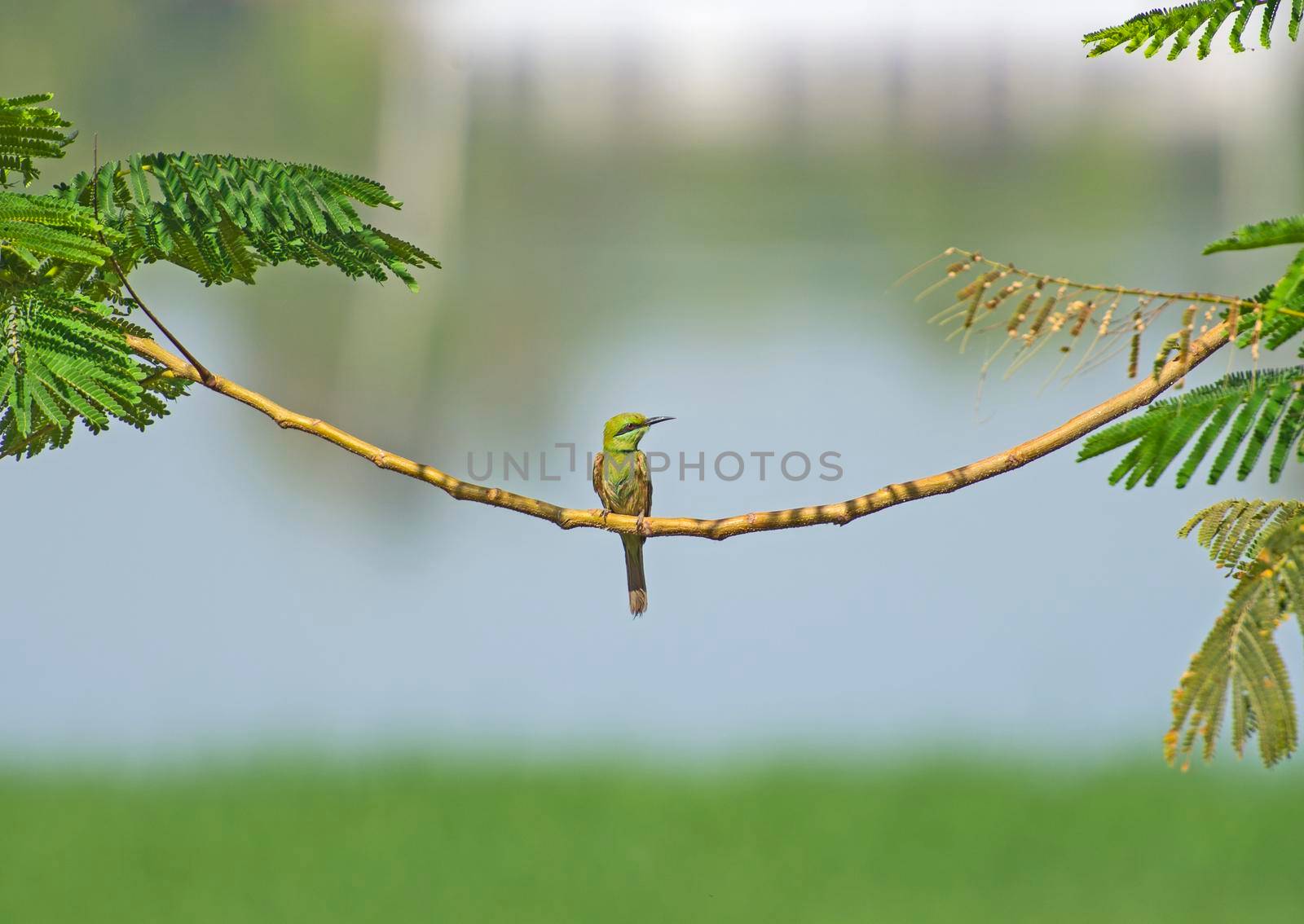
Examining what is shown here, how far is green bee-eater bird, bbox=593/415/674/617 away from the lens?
425 centimetres

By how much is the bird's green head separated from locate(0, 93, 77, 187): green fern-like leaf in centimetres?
254

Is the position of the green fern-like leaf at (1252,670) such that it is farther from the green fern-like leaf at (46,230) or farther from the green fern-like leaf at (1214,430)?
the green fern-like leaf at (46,230)

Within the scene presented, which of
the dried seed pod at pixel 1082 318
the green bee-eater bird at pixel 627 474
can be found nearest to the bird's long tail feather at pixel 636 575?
the green bee-eater bird at pixel 627 474

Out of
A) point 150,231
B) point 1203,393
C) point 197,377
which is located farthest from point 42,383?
point 1203,393

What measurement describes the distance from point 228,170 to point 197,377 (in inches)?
17.3

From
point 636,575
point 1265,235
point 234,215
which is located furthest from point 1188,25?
point 636,575

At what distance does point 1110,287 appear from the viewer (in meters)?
1.61

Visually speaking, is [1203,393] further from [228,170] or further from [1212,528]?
[228,170]

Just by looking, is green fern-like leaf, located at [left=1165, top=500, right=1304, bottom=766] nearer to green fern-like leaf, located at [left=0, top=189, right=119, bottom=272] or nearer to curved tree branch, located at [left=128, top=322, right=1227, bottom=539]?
curved tree branch, located at [left=128, top=322, right=1227, bottom=539]

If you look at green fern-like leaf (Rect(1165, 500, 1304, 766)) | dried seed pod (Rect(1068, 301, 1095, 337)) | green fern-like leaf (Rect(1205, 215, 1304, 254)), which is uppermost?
green fern-like leaf (Rect(1205, 215, 1304, 254))

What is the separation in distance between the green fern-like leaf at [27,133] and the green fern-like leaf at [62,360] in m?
0.31

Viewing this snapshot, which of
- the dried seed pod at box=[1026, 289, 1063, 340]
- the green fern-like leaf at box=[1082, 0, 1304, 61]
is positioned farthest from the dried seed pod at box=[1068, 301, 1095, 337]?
the green fern-like leaf at box=[1082, 0, 1304, 61]

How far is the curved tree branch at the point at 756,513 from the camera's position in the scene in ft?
6.53

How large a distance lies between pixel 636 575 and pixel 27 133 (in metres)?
2.50
